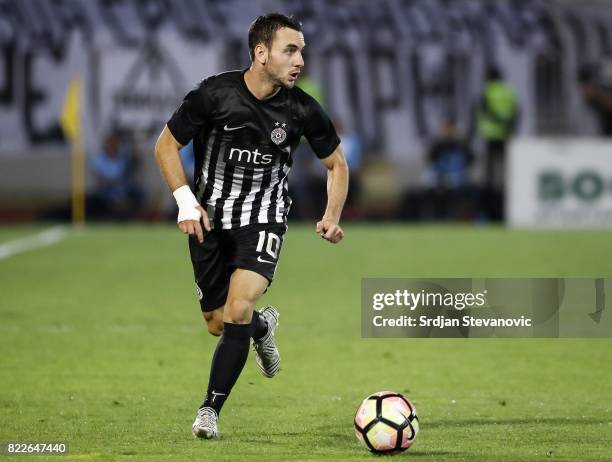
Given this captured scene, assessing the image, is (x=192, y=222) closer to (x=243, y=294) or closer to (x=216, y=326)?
(x=243, y=294)

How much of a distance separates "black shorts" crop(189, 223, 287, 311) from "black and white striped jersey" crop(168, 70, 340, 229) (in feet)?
0.17

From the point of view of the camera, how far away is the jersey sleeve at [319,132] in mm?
7395

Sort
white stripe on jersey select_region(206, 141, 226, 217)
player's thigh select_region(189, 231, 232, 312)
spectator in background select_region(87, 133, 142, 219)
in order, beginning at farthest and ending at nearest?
spectator in background select_region(87, 133, 142, 219) → player's thigh select_region(189, 231, 232, 312) → white stripe on jersey select_region(206, 141, 226, 217)

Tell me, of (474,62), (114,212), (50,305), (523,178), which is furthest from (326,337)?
(474,62)

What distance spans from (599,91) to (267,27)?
22.5 m

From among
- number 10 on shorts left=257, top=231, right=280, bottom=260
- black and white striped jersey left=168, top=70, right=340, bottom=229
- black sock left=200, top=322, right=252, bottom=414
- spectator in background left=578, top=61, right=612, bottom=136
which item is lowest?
black sock left=200, top=322, right=252, bottom=414

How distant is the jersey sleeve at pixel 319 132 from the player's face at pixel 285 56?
12.2 inches

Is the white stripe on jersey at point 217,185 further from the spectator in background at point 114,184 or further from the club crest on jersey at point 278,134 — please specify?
the spectator in background at point 114,184

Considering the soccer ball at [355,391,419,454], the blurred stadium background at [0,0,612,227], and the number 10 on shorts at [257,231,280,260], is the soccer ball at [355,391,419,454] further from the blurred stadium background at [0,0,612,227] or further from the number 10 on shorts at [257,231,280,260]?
the blurred stadium background at [0,0,612,227]

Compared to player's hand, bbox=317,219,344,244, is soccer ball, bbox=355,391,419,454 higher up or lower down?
lower down

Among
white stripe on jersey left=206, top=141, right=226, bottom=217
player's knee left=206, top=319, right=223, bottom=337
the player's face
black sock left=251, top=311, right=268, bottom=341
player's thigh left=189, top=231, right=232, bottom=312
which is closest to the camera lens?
the player's face

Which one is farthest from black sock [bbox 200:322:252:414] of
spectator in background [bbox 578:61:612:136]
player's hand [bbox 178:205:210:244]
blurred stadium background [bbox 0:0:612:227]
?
spectator in background [bbox 578:61:612:136]

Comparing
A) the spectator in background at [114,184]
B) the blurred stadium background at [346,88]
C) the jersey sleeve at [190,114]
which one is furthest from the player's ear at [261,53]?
the spectator in background at [114,184]

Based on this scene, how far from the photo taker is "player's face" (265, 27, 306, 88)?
709 centimetres
